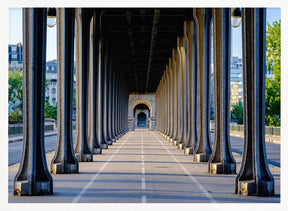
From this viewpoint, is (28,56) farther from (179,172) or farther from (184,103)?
(184,103)

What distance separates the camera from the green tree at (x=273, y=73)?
59.9 m

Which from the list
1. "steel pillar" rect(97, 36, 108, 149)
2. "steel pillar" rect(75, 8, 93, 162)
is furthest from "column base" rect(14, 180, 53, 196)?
"steel pillar" rect(97, 36, 108, 149)

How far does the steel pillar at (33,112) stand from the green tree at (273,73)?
4732cm

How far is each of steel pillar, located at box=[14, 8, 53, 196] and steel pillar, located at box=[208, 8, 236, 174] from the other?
8202mm

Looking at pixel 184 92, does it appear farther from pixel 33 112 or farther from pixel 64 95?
pixel 33 112

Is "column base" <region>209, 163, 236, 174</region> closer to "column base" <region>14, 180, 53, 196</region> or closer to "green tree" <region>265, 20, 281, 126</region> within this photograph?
"column base" <region>14, 180, 53, 196</region>

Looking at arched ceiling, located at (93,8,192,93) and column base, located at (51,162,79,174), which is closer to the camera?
column base, located at (51,162,79,174)

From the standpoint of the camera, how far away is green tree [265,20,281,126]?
59.9 m

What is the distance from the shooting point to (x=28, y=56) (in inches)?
604

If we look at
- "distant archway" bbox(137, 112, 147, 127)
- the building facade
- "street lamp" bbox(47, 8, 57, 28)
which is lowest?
"distant archway" bbox(137, 112, 147, 127)

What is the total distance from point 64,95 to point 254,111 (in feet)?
30.1

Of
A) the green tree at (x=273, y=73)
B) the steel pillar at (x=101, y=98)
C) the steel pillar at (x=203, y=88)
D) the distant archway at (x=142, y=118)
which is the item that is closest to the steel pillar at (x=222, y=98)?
the steel pillar at (x=203, y=88)

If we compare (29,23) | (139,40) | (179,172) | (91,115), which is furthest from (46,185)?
(139,40)
